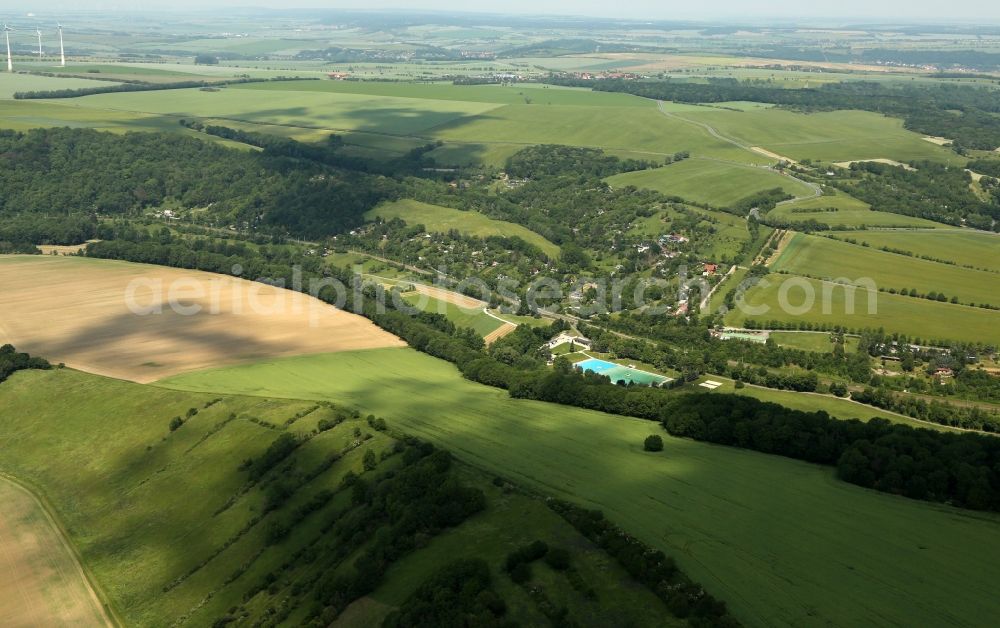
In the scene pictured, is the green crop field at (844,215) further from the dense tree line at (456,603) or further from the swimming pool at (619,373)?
the dense tree line at (456,603)

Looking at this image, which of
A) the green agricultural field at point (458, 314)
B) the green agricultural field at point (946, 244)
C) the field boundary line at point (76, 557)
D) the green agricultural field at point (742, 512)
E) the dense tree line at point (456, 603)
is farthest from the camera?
the green agricultural field at point (946, 244)

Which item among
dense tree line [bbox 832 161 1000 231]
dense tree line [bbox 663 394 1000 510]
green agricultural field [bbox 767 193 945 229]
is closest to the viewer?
dense tree line [bbox 663 394 1000 510]

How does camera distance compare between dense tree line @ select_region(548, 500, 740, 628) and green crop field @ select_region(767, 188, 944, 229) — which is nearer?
dense tree line @ select_region(548, 500, 740, 628)

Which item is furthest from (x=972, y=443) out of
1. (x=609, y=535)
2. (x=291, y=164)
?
(x=291, y=164)

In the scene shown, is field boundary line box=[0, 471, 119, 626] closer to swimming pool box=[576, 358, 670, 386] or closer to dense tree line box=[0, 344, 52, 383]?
dense tree line box=[0, 344, 52, 383]

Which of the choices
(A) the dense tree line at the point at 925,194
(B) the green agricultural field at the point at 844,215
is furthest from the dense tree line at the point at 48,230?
(A) the dense tree line at the point at 925,194

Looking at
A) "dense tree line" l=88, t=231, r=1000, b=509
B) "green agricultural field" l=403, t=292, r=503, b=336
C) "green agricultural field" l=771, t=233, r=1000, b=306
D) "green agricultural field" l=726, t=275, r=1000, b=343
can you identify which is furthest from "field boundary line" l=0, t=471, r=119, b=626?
"green agricultural field" l=771, t=233, r=1000, b=306
